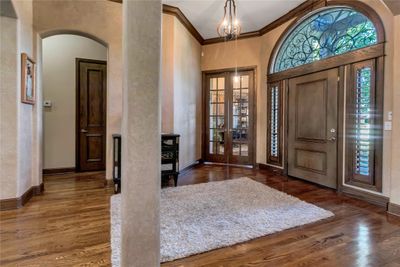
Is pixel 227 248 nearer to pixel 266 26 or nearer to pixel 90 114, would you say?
pixel 90 114

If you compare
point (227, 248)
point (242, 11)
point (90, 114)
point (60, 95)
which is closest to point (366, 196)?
point (227, 248)

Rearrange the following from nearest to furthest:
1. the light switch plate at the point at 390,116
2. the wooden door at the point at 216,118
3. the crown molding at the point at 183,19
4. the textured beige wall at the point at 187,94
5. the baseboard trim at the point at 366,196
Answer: the light switch plate at the point at 390,116 → the baseboard trim at the point at 366,196 → the crown molding at the point at 183,19 → the textured beige wall at the point at 187,94 → the wooden door at the point at 216,118

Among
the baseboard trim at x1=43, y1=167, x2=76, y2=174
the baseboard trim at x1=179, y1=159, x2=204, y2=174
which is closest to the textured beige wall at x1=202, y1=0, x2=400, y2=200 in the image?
the baseboard trim at x1=179, y1=159, x2=204, y2=174

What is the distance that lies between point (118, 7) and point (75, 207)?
326cm

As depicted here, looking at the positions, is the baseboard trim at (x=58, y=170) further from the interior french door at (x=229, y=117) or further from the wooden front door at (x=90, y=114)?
the interior french door at (x=229, y=117)

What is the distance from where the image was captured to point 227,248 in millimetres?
2227

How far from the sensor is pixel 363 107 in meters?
3.61

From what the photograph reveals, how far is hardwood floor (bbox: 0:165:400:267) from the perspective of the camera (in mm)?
2020

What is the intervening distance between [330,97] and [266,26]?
2.37 m

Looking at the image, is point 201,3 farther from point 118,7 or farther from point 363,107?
point 363,107

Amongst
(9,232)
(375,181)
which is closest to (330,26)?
(375,181)

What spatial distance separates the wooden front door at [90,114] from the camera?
5352 mm

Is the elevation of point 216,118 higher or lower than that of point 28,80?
lower

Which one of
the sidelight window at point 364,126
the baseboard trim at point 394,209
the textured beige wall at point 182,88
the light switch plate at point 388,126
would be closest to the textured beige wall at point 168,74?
the textured beige wall at point 182,88
